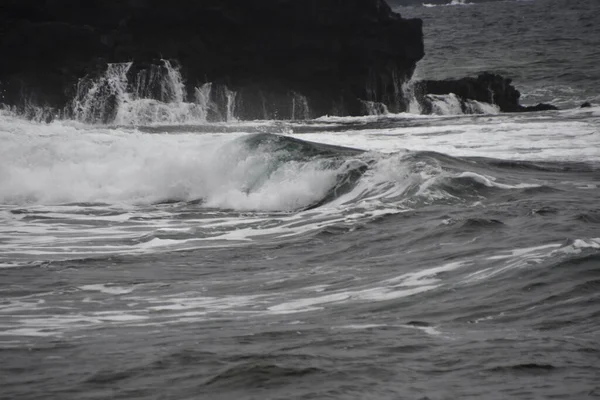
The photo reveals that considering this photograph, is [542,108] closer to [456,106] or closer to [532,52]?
[456,106]

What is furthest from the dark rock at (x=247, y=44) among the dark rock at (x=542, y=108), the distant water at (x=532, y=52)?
the distant water at (x=532, y=52)

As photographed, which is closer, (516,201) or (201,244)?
(201,244)

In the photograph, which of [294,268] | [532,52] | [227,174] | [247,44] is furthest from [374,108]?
[294,268]

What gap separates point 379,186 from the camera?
542 inches

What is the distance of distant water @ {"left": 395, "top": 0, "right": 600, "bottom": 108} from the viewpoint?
3728 cm

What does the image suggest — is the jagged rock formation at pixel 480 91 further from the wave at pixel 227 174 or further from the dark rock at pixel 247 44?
the wave at pixel 227 174

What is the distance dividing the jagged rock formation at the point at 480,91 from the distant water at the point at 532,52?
1764mm

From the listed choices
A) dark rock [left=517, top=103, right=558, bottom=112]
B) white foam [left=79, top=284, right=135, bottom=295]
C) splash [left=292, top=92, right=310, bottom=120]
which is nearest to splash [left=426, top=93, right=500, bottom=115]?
dark rock [left=517, top=103, right=558, bottom=112]

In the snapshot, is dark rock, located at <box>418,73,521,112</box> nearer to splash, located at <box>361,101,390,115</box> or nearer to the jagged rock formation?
the jagged rock formation

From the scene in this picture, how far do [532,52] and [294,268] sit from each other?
134ft

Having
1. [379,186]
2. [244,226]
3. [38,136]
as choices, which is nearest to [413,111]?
[38,136]

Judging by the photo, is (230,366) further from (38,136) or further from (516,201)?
(38,136)

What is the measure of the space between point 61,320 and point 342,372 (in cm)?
258

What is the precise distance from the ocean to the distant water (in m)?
16.0
